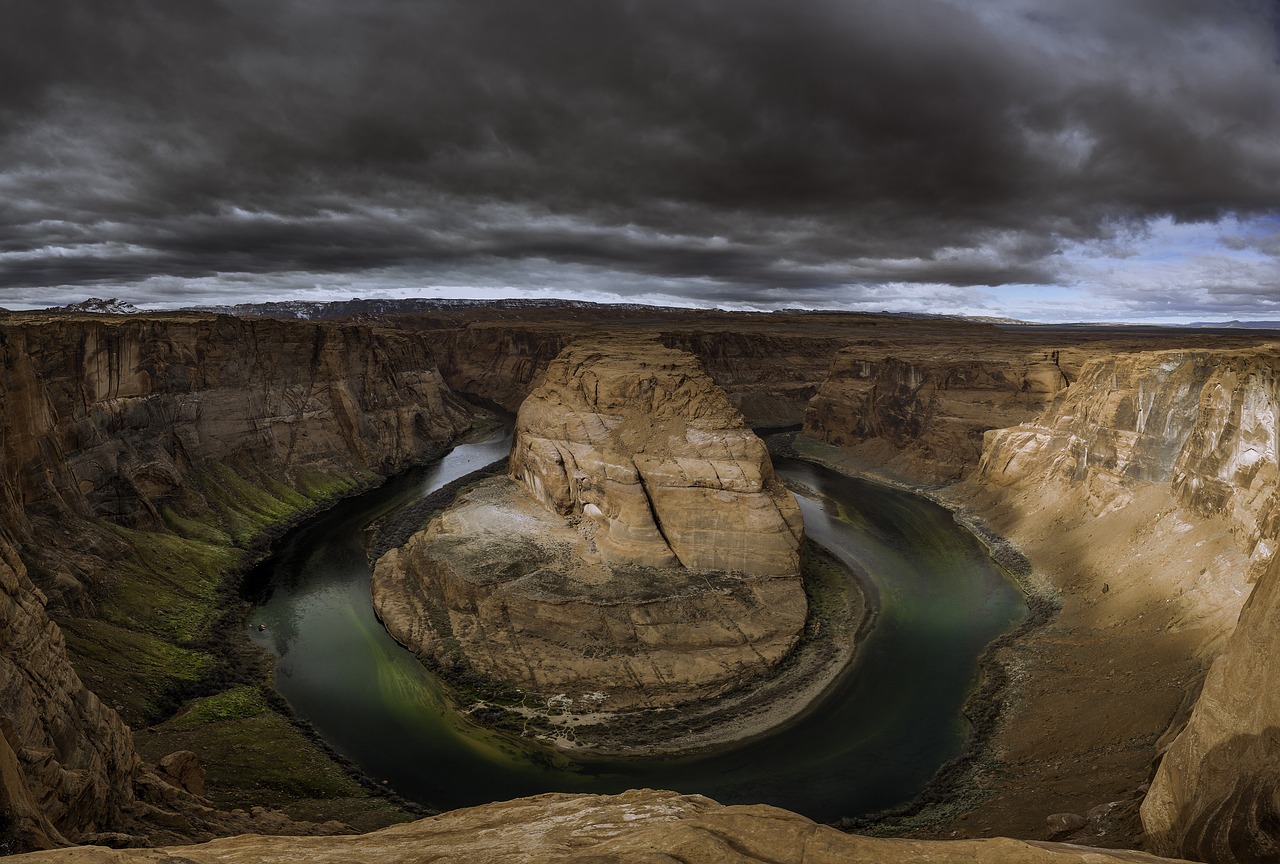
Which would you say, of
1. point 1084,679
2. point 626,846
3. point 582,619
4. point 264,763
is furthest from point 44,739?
point 1084,679

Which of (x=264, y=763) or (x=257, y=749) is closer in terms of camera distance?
(x=264, y=763)

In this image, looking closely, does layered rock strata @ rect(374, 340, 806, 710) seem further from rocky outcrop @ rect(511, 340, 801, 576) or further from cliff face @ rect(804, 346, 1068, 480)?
cliff face @ rect(804, 346, 1068, 480)

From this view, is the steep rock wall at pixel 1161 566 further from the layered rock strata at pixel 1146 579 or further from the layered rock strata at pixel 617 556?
the layered rock strata at pixel 617 556

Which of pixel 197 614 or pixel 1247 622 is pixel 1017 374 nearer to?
pixel 1247 622

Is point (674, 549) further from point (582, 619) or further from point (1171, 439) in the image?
point (1171, 439)

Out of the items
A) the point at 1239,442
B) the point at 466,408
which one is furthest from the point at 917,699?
the point at 466,408

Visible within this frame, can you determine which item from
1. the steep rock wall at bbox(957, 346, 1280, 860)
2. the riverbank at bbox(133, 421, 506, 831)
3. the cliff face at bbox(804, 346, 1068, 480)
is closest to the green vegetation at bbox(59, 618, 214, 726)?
the riverbank at bbox(133, 421, 506, 831)
